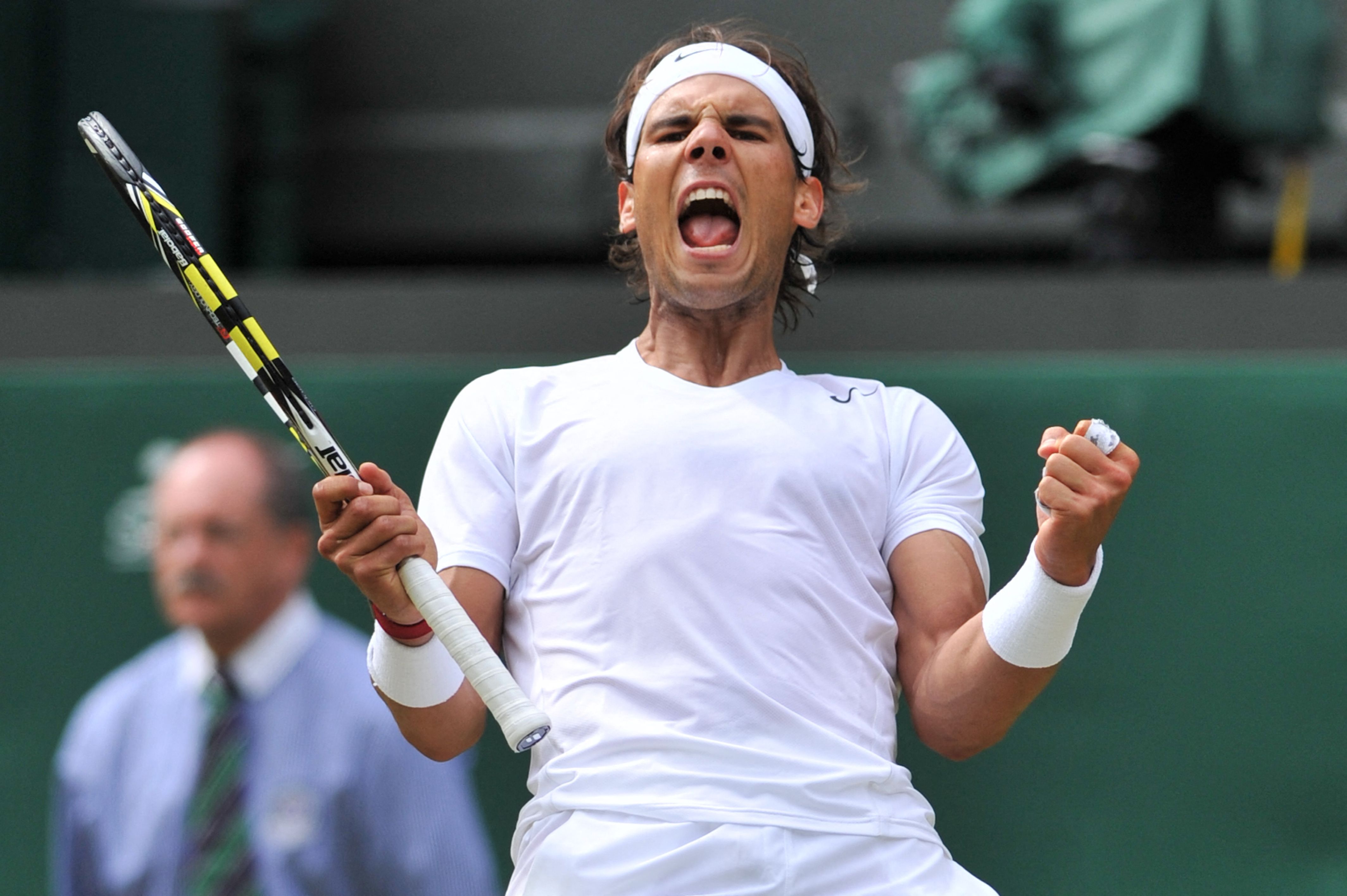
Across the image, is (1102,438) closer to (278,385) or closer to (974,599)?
(974,599)

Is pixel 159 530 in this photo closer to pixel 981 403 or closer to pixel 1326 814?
pixel 981 403

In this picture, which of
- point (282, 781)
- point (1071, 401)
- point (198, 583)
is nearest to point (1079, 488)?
point (1071, 401)

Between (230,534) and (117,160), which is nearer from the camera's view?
(117,160)

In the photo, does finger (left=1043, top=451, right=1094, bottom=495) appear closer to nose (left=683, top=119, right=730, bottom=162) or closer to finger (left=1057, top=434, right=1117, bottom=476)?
finger (left=1057, top=434, right=1117, bottom=476)

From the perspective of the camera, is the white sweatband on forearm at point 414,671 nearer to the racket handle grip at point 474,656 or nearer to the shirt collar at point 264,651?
the racket handle grip at point 474,656

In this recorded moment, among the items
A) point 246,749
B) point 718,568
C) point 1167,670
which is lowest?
point 246,749

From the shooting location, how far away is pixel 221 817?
12.4ft

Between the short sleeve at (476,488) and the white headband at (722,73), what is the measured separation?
1.42 ft

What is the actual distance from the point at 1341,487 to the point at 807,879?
2.34 m

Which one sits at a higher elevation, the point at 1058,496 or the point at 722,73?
the point at 722,73

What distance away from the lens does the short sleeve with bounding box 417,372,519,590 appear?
84.9 inches

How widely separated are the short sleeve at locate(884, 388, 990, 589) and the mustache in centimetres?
220

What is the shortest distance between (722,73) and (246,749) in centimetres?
219

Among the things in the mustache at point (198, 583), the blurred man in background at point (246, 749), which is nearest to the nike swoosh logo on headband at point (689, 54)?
the blurred man in background at point (246, 749)
